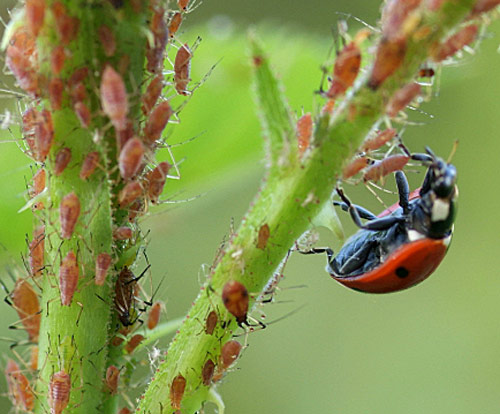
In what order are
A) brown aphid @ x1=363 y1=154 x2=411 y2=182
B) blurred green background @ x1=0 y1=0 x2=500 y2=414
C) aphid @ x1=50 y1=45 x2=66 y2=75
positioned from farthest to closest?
blurred green background @ x1=0 y1=0 x2=500 y2=414 → brown aphid @ x1=363 y1=154 x2=411 y2=182 → aphid @ x1=50 y1=45 x2=66 y2=75

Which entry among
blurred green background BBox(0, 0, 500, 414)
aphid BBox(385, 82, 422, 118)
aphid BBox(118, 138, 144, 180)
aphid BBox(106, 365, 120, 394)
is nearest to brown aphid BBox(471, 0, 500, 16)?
aphid BBox(385, 82, 422, 118)

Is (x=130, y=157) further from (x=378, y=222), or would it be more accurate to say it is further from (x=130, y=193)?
(x=378, y=222)

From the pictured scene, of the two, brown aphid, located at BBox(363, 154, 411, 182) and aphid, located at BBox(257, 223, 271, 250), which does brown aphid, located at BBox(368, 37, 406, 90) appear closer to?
aphid, located at BBox(257, 223, 271, 250)

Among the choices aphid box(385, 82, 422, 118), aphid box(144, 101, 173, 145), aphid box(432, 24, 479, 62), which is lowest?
aphid box(144, 101, 173, 145)

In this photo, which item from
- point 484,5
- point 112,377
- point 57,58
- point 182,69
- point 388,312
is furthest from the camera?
point 388,312

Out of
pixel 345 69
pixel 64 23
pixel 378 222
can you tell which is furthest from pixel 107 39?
pixel 378 222

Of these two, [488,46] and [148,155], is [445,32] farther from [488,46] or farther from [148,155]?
[488,46]
